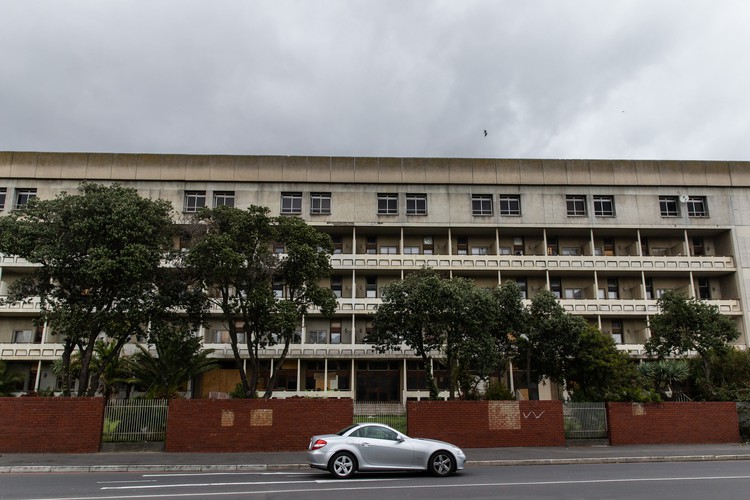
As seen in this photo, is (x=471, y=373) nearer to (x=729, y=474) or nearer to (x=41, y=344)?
(x=729, y=474)

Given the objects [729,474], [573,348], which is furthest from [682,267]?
[729,474]

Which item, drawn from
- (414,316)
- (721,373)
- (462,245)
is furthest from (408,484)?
(462,245)

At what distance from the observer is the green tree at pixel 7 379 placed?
3428 centimetres

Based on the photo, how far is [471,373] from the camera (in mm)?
26234

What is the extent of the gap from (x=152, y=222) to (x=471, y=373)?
14808mm

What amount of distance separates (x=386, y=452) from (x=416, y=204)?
92.2ft

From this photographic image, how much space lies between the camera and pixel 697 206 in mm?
40938

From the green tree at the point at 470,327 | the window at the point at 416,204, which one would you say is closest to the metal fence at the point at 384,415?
the green tree at the point at 470,327

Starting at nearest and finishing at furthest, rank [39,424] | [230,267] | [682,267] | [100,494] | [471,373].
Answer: [100,494] < [39,424] < [230,267] < [471,373] < [682,267]

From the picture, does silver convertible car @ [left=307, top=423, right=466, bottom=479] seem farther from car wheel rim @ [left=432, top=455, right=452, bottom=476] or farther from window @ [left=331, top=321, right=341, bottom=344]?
window @ [left=331, top=321, right=341, bottom=344]

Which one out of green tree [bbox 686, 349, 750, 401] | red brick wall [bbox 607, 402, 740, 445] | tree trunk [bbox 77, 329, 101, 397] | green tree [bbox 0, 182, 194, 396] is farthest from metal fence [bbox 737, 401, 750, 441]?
tree trunk [bbox 77, 329, 101, 397]

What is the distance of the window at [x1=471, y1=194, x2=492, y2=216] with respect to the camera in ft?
132

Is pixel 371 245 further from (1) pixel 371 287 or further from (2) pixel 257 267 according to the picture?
(2) pixel 257 267

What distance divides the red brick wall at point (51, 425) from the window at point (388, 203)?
80.4 ft
